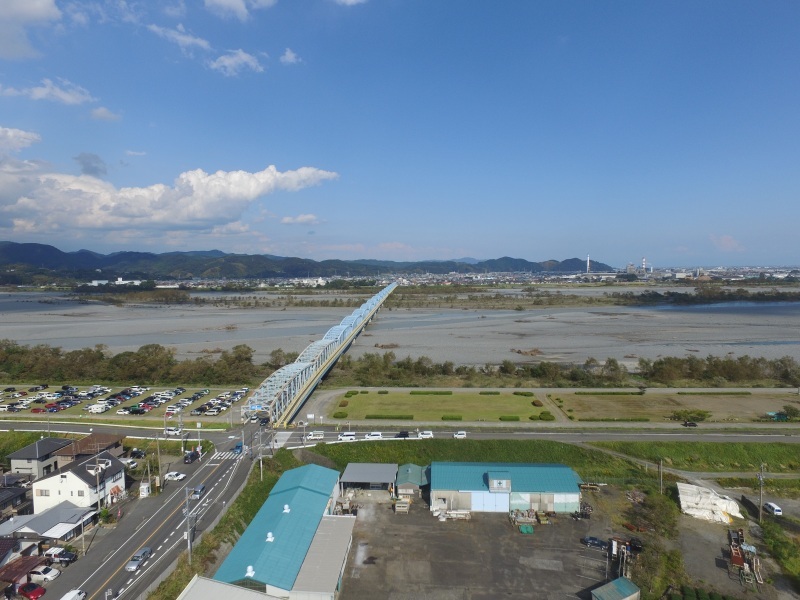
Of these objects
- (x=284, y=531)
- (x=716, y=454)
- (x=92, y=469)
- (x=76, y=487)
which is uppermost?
(x=92, y=469)

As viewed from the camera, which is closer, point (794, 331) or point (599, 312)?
point (794, 331)

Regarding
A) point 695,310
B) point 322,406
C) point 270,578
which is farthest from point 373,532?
point 695,310

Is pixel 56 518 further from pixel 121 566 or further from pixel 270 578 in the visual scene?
pixel 270 578

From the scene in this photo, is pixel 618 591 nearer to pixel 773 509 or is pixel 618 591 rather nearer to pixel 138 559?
pixel 773 509

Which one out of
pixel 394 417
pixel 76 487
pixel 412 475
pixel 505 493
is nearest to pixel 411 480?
pixel 412 475

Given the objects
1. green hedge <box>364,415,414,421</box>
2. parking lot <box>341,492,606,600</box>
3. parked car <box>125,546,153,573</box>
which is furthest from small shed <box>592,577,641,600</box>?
green hedge <box>364,415,414,421</box>

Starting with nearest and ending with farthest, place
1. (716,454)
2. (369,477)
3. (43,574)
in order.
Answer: (43,574) → (369,477) → (716,454)
